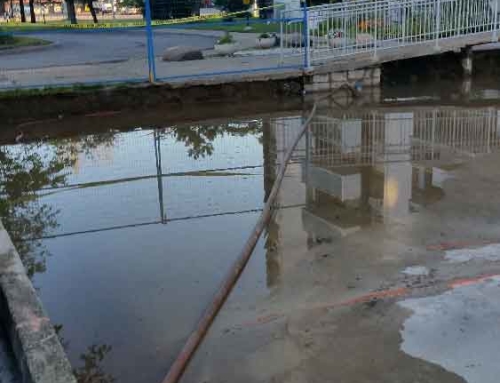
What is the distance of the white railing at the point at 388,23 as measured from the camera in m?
14.5

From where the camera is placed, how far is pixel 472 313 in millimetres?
4367

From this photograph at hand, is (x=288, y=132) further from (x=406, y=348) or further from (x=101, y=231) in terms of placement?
(x=406, y=348)

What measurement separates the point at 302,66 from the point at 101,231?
8.98 m

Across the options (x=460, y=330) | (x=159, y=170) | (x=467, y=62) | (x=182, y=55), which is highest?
(x=182, y=55)

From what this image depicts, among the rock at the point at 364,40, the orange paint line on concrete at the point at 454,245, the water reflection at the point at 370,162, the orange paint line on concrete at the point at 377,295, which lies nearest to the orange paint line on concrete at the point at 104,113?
the water reflection at the point at 370,162

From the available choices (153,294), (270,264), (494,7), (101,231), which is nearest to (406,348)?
(270,264)

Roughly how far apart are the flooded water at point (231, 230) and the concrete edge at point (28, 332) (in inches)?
16.2

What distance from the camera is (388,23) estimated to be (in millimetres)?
14867

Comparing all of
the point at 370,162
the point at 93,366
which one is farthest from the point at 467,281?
the point at 370,162

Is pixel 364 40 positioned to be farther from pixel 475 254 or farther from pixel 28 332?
pixel 28 332

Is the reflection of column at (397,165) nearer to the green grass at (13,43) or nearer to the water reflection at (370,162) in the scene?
the water reflection at (370,162)

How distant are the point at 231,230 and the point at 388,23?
10.1 meters

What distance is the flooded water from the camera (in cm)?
433

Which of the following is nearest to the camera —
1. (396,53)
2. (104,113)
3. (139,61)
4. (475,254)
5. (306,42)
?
(475,254)
